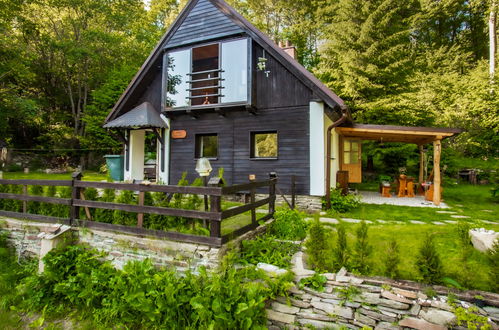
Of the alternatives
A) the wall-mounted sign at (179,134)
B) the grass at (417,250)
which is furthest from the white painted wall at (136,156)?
the grass at (417,250)

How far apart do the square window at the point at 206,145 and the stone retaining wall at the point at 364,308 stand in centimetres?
628

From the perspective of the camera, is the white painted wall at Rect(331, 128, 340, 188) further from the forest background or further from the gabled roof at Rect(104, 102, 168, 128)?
the forest background

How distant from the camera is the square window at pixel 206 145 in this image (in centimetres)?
917

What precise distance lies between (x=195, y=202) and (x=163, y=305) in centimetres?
170

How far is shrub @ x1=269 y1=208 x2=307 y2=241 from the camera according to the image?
5.03m

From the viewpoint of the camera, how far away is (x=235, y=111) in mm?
8469

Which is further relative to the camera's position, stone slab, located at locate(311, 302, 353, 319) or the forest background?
the forest background

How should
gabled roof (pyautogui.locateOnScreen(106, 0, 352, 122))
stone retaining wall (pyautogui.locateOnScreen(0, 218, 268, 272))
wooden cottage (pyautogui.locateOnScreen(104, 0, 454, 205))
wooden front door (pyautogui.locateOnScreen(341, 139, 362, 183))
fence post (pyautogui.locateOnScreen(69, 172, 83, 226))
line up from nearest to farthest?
stone retaining wall (pyautogui.locateOnScreen(0, 218, 268, 272))
fence post (pyautogui.locateOnScreen(69, 172, 83, 226))
gabled roof (pyautogui.locateOnScreen(106, 0, 352, 122))
wooden cottage (pyautogui.locateOnScreen(104, 0, 454, 205))
wooden front door (pyautogui.locateOnScreen(341, 139, 362, 183))

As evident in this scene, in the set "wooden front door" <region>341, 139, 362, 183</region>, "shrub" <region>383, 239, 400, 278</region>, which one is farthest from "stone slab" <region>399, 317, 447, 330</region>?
"wooden front door" <region>341, 139, 362, 183</region>

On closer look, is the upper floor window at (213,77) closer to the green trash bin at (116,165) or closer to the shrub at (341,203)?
the green trash bin at (116,165)

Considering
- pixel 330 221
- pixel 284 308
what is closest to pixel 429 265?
pixel 284 308

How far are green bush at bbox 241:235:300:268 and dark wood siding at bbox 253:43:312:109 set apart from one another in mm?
4488

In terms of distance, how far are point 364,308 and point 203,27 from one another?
28.3 feet

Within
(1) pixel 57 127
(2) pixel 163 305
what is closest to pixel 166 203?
(2) pixel 163 305
